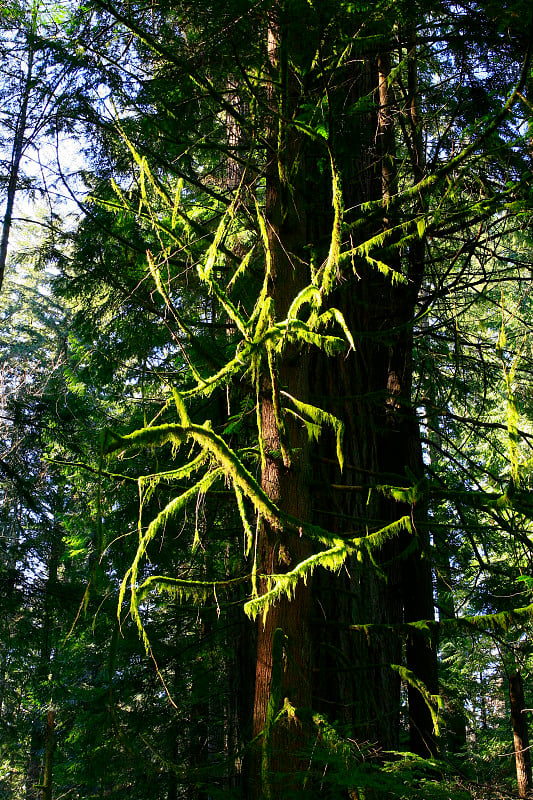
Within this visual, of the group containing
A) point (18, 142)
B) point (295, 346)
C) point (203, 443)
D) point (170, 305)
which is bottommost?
point (203, 443)

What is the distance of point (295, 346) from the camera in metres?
3.44

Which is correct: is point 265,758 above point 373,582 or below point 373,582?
below

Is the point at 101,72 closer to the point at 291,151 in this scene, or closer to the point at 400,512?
the point at 291,151

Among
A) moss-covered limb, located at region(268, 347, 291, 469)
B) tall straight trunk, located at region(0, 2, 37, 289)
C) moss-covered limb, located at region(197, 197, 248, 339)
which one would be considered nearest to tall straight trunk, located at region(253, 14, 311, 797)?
moss-covered limb, located at region(268, 347, 291, 469)

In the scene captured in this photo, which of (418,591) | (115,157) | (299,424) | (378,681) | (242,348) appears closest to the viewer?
(242,348)

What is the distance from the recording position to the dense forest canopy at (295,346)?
2820 mm

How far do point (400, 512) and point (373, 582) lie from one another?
2.31ft

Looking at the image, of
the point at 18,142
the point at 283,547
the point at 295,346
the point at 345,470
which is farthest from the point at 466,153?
the point at 18,142

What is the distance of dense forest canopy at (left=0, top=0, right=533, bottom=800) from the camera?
2820 millimetres

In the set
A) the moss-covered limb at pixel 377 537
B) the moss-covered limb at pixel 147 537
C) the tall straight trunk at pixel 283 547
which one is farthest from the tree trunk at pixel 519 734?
the moss-covered limb at pixel 147 537

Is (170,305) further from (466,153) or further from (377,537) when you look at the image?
(466,153)

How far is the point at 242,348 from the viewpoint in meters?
3.01

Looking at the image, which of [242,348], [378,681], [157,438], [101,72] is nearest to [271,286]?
[242,348]

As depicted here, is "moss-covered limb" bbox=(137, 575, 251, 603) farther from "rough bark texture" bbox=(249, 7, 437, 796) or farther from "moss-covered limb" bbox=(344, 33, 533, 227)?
"moss-covered limb" bbox=(344, 33, 533, 227)
